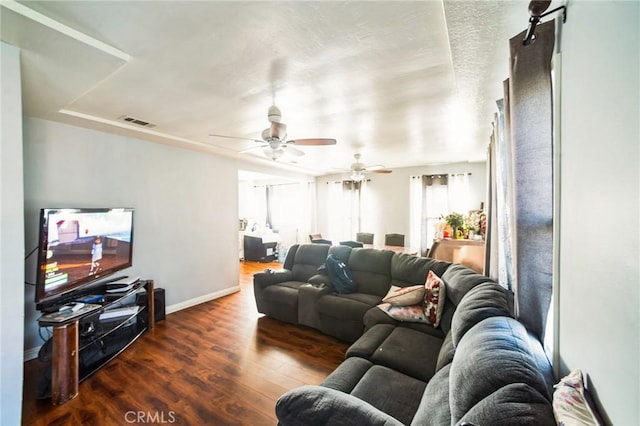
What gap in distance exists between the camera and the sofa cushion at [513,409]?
67 cm

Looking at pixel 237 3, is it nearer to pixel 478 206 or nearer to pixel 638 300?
pixel 638 300

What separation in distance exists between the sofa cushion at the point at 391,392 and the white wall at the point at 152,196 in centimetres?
325

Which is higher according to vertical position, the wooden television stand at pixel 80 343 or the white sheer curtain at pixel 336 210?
the white sheer curtain at pixel 336 210

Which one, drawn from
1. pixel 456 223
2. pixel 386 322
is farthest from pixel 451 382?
pixel 456 223

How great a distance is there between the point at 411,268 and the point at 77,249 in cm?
335

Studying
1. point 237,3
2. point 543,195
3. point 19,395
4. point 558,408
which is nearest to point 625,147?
point 543,195

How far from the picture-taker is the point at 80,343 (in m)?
2.29

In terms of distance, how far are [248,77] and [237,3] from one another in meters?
0.70

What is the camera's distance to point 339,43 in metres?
1.54

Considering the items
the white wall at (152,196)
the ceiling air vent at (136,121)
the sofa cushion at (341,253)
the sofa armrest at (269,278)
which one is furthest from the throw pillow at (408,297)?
the ceiling air vent at (136,121)

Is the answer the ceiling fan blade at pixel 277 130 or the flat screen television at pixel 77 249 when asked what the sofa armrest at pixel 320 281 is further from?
the flat screen television at pixel 77 249

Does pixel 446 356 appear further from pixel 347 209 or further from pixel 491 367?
pixel 347 209

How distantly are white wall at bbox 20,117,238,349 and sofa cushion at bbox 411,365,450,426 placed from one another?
11.7ft

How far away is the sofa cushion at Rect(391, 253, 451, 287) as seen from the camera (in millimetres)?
2617
